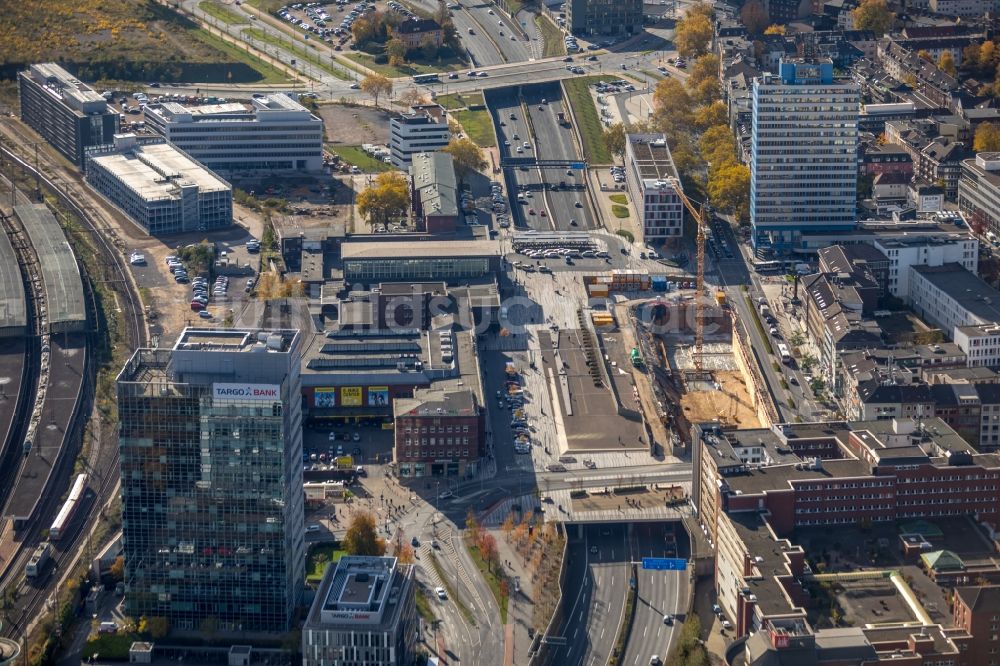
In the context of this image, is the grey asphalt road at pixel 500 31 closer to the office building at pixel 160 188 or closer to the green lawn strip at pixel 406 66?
the green lawn strip at pixel 406 66

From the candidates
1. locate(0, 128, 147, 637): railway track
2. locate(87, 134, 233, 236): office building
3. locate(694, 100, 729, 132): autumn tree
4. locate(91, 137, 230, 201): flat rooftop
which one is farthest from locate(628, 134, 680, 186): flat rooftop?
locate(0, 128, 147, 637): railway track

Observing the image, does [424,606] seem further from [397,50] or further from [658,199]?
[397,50]

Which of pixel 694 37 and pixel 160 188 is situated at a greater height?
pixel 694 37

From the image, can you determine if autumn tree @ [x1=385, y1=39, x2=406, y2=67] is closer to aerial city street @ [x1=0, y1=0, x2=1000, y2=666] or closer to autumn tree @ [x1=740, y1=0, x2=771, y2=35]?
aerial city street @ [x1=0, y1=0, x2=1000, y2=666]

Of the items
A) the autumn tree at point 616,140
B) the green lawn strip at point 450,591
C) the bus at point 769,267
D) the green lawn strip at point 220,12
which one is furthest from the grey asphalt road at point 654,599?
the green lawn strip at point 220,12

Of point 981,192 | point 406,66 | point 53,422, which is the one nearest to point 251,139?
point 406,66

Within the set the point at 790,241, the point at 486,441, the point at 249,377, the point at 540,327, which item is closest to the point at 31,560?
the point at 249,377
